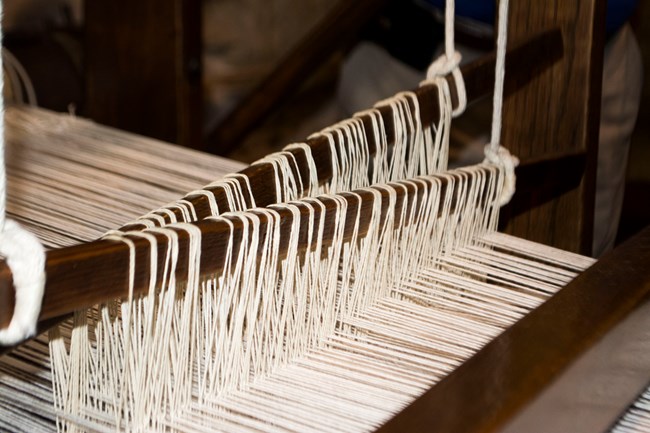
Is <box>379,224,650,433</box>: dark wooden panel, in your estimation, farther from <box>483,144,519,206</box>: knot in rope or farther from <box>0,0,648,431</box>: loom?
<box>483,144,519,206</box>: knot in rope

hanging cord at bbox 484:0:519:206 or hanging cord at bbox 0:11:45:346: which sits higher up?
hanging cord at bbox 484:0:519:206

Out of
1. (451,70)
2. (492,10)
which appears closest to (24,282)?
(451,70)

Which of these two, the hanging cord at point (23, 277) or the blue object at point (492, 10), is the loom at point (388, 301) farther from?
the blue object at point (492, 10)

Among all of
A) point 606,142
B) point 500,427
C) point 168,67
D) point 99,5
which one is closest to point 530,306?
point 500,427

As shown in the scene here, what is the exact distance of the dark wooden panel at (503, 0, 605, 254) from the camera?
1.03 m

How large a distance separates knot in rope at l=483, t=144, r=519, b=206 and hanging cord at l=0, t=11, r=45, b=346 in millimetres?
518

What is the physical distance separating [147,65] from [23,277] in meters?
1.28

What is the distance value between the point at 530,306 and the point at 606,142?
80cm

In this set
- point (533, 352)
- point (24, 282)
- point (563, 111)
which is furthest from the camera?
point (563, 111)

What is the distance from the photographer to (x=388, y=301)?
30.8 inches

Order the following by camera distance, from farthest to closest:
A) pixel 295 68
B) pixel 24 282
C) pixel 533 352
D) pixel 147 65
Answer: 1. pixel 295 68
2. pixel 147 65
3. pixel 533 352
4. pixel 24 282

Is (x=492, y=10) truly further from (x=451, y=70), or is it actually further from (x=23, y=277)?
(x=23, y=277)

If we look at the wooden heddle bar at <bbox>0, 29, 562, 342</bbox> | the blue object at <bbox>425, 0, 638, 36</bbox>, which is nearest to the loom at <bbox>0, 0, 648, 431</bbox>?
the wooden heddle bar at <bbox>0, 29, 562, 342</bbox>

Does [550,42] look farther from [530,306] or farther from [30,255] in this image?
[30,255]
